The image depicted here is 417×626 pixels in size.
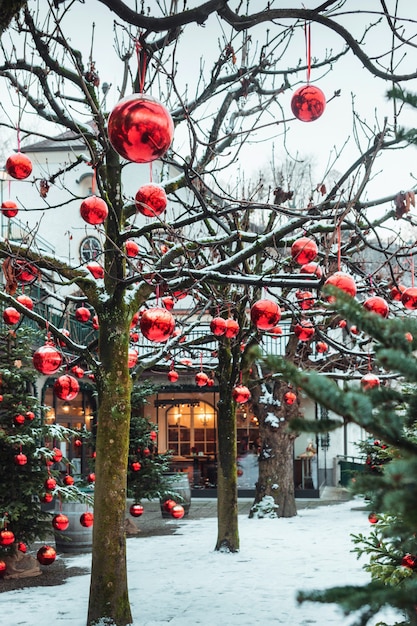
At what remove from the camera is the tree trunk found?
6.94 metres

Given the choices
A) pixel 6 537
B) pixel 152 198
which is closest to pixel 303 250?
pixel 152 198

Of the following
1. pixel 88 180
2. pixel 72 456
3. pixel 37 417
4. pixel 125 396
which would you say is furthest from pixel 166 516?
pixel 88 180

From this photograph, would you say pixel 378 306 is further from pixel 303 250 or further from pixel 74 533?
pixel 74 533

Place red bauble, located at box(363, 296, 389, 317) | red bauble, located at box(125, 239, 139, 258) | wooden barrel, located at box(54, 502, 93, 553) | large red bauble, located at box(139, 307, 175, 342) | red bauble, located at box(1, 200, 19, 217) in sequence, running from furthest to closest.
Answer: wooden barrel, located at box(54, 502, 93, 553) < red bauble, located at box(125, 239, 139, 258) < red bauble, located at box(1, 200, 19, 217) < large red bauble, located at box(139, 307, 175, 342) < red bauble, located at box(363, 296, 389, 317)

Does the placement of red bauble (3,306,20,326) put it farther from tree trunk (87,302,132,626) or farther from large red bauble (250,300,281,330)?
large red bauble (250,300,281,330)

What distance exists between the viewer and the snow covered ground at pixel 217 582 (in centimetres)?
762

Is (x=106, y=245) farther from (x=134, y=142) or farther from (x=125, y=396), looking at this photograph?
(x=134, y=142)

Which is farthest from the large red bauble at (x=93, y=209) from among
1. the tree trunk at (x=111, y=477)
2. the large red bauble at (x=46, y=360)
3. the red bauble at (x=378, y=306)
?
the red bauble at (x=378, y=306)

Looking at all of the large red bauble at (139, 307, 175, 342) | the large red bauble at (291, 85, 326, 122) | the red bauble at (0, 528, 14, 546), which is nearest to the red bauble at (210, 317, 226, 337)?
the large red bauble at (139, 307, 175, 342)

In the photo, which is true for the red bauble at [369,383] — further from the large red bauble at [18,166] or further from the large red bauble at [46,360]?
the large red bauble at [18,166]

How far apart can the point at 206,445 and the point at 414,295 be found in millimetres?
19447

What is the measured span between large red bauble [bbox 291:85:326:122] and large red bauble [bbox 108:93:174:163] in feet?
5.50


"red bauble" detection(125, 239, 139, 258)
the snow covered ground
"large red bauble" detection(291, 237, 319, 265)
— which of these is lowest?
the snow covered ground

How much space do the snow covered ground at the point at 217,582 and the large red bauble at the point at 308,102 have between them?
13.0ft
